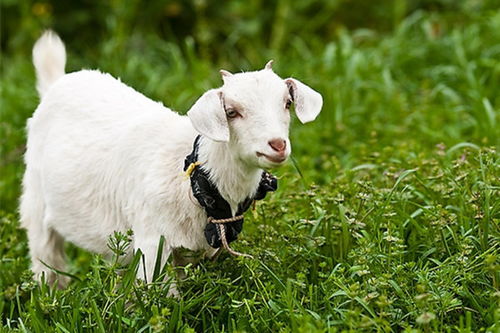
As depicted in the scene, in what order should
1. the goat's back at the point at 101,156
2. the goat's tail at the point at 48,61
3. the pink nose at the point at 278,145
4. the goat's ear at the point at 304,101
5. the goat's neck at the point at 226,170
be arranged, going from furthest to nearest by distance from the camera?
the goat's tail at the point at 48,61
the goat's back at the point at 101,156
the goat's neck at the point at 226,170
the goat's ear at the point at 304,101
the pink nose at the point at 278,145

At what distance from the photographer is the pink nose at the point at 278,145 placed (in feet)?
9.22

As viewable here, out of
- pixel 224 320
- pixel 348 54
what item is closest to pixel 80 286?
pixel 224 320

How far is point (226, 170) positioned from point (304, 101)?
40cm

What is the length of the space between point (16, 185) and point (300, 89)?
2843 millimetres

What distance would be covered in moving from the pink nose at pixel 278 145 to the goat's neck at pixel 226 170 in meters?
0.31

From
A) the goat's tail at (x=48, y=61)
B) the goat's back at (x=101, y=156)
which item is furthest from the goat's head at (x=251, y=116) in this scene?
the goat's tail at (x=48, y=61)

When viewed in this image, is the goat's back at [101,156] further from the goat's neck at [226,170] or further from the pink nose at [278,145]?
the pink nose at [278,145]

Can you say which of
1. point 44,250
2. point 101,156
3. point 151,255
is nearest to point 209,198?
point 151,255

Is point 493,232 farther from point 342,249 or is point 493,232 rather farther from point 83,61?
point 83,61

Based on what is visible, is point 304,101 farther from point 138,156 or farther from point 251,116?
point 138,156

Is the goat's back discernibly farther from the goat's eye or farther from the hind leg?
the goat's eye

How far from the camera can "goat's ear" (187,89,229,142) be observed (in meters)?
2.86

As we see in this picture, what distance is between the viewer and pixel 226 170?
317 centimetres

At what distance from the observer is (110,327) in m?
3.13
